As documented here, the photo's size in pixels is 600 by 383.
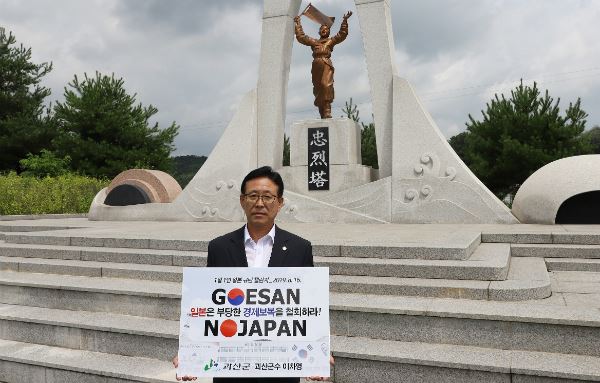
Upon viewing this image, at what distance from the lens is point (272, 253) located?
2020 millimetres

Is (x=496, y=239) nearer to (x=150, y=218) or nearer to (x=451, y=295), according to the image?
(x=451, y=295)

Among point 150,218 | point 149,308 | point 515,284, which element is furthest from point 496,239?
point 150,218

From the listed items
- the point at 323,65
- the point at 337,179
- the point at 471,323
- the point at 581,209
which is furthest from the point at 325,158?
the point at 471,323

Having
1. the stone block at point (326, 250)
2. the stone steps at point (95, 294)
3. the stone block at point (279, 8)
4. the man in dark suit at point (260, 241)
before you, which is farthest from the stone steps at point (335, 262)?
the stone block at point (279, 8)

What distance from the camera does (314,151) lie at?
10.5 meters

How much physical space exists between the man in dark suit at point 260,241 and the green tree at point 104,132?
19256 millimetres

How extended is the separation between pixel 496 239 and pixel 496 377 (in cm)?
376

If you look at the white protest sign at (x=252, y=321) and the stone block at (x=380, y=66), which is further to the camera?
the stone block at (x=380, y=66)

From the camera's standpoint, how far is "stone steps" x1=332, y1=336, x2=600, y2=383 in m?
2.84

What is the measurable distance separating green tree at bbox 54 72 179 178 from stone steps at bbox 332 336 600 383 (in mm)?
18487

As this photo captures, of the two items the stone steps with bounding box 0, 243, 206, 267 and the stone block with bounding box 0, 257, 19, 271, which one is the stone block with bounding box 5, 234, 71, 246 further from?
the stone block with bounding box 0, 257, 19, 271

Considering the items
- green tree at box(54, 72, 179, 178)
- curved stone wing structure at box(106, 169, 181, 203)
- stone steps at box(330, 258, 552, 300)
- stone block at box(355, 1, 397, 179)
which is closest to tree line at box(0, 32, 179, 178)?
green tree at box(54, 72, 179, 178)

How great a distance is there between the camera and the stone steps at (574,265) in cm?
527

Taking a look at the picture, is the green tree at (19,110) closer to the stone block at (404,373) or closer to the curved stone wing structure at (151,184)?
the curved stone wing structure at (151,184)
